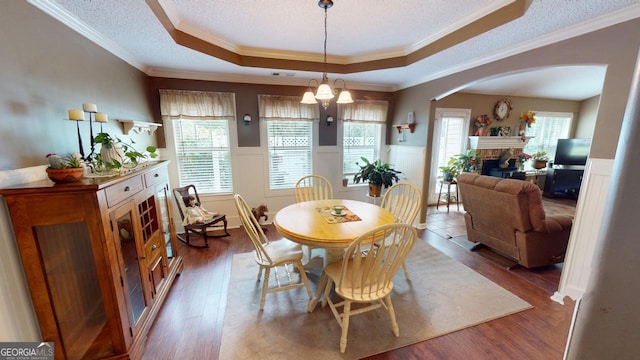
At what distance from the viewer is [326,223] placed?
2.15m

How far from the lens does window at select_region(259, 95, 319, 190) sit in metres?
3.80

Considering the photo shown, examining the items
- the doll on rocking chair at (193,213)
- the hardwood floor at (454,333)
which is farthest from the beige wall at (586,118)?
the doll on rocking chair at (193,213)

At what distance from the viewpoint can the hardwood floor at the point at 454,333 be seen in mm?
1726

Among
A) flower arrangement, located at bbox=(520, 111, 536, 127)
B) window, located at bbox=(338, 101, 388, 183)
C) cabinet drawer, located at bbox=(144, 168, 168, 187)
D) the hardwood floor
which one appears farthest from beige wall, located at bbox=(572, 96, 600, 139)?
cabinet drawer, located at bbox=(144, 168, 168, 187)

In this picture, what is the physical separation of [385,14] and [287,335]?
2808 millimetres

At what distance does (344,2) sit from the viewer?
1995 millimetres

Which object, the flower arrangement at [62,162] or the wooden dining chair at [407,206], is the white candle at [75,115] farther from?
the wooden dining chair at [407,206]

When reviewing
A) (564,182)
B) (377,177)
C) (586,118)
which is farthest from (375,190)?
(586,118)

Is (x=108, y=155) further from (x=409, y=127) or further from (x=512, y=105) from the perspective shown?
(x=512, y=105)

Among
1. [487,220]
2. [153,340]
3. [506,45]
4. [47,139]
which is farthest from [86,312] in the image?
[506,45]

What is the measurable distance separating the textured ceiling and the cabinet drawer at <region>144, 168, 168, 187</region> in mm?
1211

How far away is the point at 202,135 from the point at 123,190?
2.25 meters

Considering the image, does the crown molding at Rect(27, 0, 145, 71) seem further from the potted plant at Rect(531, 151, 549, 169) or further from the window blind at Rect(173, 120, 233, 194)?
the potted plant at Rect(531, 151, 549, 169)

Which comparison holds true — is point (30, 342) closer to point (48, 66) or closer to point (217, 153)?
point (48, 66)
